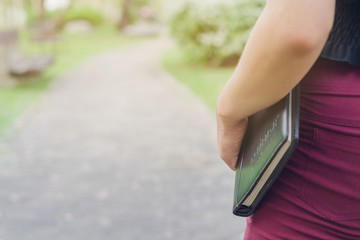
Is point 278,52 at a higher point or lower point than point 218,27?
higher

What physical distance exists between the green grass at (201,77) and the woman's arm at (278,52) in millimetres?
8379

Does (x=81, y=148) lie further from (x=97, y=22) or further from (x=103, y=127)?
(x=97, y=22)

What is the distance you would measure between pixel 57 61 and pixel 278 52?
1745 cm

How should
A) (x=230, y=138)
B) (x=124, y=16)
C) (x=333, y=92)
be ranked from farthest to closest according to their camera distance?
(x=124, y=16), (x=230, y=138), (x=333, y=92)

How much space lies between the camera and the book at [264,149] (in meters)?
1.04

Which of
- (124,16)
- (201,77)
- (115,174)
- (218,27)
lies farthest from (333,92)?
(124,16)

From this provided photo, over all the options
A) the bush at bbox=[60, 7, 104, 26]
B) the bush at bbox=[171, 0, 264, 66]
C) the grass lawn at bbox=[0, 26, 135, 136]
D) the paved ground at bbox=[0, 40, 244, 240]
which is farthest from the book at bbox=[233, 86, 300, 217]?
the bush at bbox=[60, 7, 104, 26]

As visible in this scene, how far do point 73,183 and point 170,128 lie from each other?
282cm

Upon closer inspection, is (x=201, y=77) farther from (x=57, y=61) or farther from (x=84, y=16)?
(x=84, y=16)

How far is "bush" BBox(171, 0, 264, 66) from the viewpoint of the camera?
13539 millimetres

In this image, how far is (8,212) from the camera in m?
4.92

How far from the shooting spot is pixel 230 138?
4.09 ft

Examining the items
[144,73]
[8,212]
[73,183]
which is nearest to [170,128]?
A: [73,183]

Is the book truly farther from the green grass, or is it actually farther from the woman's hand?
the green grass
